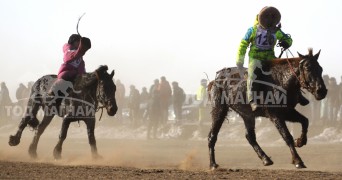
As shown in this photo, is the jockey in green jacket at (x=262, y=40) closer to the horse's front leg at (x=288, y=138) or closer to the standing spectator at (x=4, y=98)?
the horse's front leg at (x=288, y=138)

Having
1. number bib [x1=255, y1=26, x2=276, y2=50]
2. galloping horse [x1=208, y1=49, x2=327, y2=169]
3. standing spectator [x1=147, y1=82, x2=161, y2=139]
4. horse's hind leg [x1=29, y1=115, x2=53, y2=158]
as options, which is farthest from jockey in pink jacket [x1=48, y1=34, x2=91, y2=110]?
standing spectator [x1=147, y1=82, x2=161, y2=139]

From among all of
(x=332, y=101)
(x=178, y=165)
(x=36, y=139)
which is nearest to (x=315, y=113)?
(x=332, y=101)

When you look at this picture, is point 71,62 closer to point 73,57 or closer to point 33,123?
point 73,57

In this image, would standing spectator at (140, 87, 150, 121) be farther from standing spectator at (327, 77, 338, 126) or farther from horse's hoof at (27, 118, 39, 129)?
horse's hoof at (27, 118, 39, 129)

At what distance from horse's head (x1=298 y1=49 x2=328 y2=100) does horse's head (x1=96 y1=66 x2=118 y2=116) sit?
4399mm

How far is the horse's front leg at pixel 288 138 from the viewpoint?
988cm

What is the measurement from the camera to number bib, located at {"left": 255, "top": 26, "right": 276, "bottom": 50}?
1105 centimetres

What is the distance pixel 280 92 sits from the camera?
1063 centimetres

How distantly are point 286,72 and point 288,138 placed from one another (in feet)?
3.94

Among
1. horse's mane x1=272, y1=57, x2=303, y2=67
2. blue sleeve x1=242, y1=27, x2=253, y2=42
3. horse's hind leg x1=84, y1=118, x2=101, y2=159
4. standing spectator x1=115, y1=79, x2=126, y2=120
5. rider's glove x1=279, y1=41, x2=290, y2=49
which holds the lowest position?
horse's hind leg x1=84, y1=118, x2=101, y2=159

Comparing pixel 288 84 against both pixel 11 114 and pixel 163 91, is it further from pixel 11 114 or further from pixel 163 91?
pixel 11 114

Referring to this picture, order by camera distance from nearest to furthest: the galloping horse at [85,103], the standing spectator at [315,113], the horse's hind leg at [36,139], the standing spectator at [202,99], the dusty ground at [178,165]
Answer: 1. the dusty ground at [178,165]
2. the galloping horse at [85,103]
3. the horse's hind leg at [36,139]
4. the standing spectator at [315,113]
5. the standing spectator at [202,99]

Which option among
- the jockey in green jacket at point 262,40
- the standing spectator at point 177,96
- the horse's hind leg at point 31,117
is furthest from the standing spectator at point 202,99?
the jockey in green jacket at point 262,40

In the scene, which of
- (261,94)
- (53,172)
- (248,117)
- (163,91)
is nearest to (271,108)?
(261,94)
